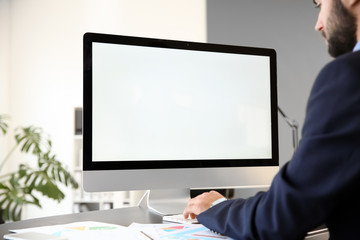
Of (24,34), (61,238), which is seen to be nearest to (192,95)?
(61,238)

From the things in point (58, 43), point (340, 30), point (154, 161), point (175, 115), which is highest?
point (58, 43)

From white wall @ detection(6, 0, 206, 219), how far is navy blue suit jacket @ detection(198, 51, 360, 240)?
15.2ft

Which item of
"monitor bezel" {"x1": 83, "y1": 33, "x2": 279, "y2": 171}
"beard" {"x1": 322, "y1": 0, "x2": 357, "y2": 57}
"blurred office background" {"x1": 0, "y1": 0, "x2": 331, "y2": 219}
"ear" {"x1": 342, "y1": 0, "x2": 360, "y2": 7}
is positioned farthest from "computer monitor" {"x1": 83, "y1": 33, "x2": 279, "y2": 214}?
"blurred office background" {"x1": 0, "y1": 0, "x2": 331, "y2": 219}

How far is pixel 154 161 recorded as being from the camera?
134cm

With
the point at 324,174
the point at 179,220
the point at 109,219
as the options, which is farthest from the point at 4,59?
the point at 324,174

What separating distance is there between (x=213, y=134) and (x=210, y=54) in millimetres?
245

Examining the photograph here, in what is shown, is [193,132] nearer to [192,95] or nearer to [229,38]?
[192,95]

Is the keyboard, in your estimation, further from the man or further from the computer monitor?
the man

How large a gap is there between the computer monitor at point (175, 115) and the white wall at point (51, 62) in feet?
12.7

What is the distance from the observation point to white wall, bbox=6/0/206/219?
5.50m

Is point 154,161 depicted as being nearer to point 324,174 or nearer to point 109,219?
point 109,219

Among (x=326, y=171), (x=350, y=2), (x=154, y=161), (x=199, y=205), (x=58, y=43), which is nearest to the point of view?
(x=326, y=171)

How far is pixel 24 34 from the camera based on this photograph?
19.1 ft

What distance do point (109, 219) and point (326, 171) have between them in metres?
0.69
